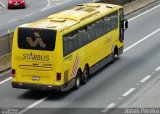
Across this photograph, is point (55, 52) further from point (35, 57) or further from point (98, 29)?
point (98, 29)

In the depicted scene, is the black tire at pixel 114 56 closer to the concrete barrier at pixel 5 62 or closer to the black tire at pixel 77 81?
the black tire at pixel 77 81

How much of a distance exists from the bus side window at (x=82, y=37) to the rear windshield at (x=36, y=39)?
104 inches

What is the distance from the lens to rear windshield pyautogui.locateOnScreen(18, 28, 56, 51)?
2580 cm

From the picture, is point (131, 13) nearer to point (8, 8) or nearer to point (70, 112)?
point (8, 8)

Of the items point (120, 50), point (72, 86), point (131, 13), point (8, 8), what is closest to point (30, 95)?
point (72, 86)

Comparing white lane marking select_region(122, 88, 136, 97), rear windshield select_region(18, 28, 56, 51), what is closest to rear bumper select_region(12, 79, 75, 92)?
rear windshield select_region(18, 28, 56, 51)

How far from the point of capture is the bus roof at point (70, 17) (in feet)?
87.1

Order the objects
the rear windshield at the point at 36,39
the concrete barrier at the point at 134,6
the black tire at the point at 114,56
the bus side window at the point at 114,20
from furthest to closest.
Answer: the concrete barrier at the point at 134,6 → the black tire at the point at 114,56 → the bus side window at the point at 114,20 → the rear windshield at the point at 36,39

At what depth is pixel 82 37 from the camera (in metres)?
28.6

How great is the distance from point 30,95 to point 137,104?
5165 millimetres

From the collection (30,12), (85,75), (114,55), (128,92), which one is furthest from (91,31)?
(30,12)

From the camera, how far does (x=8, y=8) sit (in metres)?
60.7

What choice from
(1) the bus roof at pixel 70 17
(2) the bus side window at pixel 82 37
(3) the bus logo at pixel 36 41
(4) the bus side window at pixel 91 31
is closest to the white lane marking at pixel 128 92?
(2) the bus side window at pixel 82 37

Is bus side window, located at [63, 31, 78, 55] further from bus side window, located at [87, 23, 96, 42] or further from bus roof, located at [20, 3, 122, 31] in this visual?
bus side window, located at [87, 23, 96, 42]
